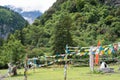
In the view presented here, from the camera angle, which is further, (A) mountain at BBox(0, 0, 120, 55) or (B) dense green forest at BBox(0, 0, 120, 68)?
(A) mountain at BBox(0, 0, 120, 55)

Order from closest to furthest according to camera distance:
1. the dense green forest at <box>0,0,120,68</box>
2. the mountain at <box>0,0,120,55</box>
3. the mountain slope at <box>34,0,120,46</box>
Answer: the dense green forest at <box>0,0,120,68</box> → the mountain at <box>0,0,120,55</box> → the mountain slope at <box>34,0,120,46</box>

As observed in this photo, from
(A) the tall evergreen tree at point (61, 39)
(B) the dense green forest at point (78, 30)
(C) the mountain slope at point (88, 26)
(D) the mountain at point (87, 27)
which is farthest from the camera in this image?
(C) the mountain slope at point (88, 26)

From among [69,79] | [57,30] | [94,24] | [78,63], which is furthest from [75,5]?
[69,79]

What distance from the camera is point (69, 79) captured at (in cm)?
2216

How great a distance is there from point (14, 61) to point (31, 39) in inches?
2396

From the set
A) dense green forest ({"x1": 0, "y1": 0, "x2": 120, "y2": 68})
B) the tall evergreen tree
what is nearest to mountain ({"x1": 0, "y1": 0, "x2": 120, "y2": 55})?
dense green forest ({"x1": 0, "y1": 0, "x2": 120, "y2": 68})

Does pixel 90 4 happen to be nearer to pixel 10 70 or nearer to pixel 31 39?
pixel 31 39

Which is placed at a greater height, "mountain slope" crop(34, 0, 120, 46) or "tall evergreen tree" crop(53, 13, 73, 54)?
"mountain slope" crop(34, 0, 120, 46)

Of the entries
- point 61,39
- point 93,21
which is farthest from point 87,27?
point 61,39

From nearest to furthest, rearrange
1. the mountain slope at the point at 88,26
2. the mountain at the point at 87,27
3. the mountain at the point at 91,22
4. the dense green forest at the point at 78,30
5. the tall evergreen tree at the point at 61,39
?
the tall evergreen tree at the point at 61,39 < the dense green forest at the point at 78,30 < the mountain at the point at 87,27 < the mountain at the point at 91,22 < the mountain slope at the point at 88,26

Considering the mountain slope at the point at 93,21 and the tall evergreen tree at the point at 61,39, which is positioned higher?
the mountain slope at the point at 93,21

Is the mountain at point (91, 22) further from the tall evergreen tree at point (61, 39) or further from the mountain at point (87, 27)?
the tall evergreen tree at point (61, 39)

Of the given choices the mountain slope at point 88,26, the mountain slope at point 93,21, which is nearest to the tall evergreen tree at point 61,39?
the mountain slope at point 88,26

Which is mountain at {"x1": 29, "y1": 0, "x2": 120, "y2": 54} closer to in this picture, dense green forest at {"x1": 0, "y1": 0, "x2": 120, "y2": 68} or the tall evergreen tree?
dense green forest at {"x1": 0, "y1": 0, "x2": 120, "y2": 68}
